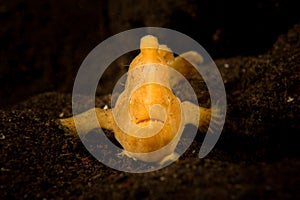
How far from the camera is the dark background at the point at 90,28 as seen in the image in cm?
558

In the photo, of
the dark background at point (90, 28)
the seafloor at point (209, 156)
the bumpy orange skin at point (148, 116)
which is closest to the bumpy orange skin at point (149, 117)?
the bumpy orange skin at point (148, 116)

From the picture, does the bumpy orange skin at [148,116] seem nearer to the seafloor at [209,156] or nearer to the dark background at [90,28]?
the seafloor at [209,156]

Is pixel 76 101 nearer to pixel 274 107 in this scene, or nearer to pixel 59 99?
pixel 59 99

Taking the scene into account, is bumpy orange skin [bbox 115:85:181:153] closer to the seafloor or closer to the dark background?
the seafloor

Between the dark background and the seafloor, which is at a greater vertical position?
the dark background

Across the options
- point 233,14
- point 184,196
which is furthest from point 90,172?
point 233,14

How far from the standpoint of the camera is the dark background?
5.58 m

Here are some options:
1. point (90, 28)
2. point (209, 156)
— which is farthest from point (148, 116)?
point (90, 28)

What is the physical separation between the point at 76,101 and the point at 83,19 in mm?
2069

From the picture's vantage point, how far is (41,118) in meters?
4.04

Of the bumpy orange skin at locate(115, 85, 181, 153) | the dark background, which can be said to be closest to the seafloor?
the bumpy orange skin at locate(115, 85, 181, 153)

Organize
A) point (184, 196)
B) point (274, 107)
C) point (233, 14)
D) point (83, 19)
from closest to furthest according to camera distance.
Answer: point (184, 196) < point (274, 107) < point (233, 14) < point (83, 19)

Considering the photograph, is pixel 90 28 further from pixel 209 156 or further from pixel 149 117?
pixel 209 156

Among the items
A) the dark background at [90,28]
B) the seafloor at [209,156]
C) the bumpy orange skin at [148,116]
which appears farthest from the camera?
the dark background at [90,28]
